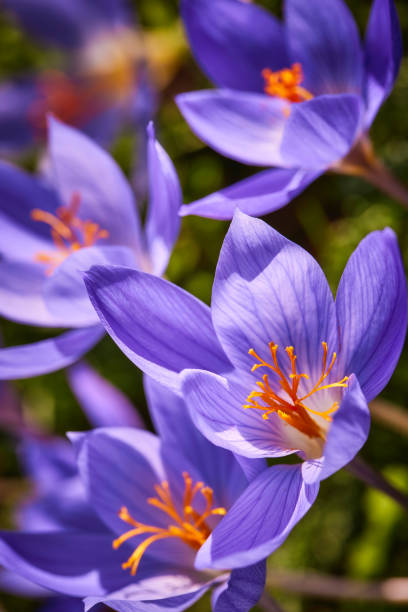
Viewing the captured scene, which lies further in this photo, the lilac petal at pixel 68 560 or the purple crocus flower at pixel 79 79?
the purple crocus flower at pixel 79 79

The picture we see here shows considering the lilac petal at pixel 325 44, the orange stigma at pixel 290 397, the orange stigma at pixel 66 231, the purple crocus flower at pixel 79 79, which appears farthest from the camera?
the purple crocus flower at pixel 79 79

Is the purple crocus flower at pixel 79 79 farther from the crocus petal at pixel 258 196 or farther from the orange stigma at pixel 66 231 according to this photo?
the crocus petal at pixel 258 196

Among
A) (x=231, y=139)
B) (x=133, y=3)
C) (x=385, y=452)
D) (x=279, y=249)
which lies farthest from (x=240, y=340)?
(x=133, y=3)

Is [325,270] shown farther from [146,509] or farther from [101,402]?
[146,509]

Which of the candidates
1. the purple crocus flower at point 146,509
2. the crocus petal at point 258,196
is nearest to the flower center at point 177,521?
the purple crocus flower at point 146,509

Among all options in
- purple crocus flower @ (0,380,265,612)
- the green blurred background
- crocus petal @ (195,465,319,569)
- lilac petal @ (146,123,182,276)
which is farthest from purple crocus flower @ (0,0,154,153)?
crocus petal @ (195,465,319,569)

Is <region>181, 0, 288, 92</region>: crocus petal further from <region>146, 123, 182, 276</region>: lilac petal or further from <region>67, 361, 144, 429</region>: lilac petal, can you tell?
<region>67, 361, 144, 429</region>: lilac petal

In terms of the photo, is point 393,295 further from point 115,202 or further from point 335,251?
point 335,251
